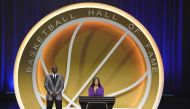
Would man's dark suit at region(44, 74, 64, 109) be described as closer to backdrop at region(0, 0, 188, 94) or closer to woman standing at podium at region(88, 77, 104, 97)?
woman standing at podium at region(88, 77, 104, 97)

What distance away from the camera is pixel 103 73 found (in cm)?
1001

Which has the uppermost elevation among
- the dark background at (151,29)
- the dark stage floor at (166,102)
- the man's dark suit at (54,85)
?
the dark background at (151,29)

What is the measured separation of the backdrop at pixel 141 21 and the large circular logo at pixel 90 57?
10.6 ft

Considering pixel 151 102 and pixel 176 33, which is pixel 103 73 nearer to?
pixel 151 102

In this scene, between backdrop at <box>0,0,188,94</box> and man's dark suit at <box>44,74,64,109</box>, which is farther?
backdrop at <box>0,0,188,94</box>

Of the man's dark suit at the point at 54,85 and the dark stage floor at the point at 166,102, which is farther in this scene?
the dark stage floor at the point at 166,102

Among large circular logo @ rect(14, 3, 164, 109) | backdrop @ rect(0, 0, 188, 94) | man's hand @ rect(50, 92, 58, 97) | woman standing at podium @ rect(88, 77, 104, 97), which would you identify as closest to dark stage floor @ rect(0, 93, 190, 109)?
backdrop @ rect(0, 0, 188, 94)

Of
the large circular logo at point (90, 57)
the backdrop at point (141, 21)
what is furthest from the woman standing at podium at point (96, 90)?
the backdrop at point (141, 21)

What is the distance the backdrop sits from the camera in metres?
12.9

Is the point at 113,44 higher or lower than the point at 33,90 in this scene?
higher

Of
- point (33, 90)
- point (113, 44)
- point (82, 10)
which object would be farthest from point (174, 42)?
point (33, 90)

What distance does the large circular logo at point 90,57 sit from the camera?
9.19 m

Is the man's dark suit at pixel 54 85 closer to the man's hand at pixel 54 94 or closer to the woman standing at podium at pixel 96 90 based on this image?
the man's hand at pixel 54 94

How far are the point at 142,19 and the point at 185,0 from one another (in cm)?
161
